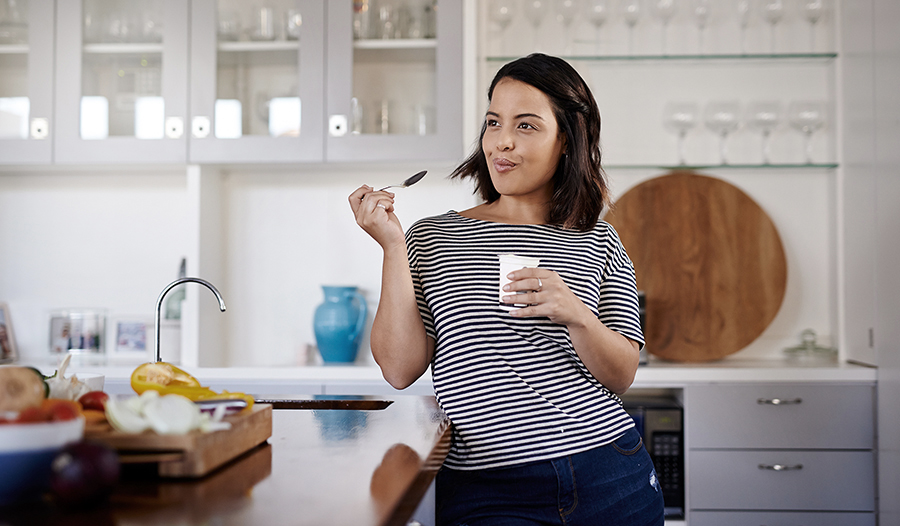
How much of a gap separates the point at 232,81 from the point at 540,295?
1772 millimetres

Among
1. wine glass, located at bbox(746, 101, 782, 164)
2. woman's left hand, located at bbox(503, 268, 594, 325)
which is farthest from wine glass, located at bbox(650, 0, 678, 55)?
woman's left hand, located at bbox(503, 268, 594, 325)

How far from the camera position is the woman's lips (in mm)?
1325

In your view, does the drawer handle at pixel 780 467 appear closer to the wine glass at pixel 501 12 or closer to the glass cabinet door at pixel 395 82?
the glass cabinet door at pixel 395 82

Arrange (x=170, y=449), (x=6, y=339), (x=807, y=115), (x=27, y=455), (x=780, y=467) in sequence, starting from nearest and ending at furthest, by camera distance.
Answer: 1. (x=27, y=455)
2. (x=170, y=449)
3. (x=780, y=467)
4. (x=807, y=115)
5. (x=6, y=339)

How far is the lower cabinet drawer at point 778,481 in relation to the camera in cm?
226

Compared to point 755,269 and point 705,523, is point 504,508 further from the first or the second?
point 755,269

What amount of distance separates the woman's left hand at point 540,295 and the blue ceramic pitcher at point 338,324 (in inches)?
59.2

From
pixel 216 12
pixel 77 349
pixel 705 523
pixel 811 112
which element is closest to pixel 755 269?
pixel 811 112

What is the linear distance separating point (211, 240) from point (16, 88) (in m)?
0.83

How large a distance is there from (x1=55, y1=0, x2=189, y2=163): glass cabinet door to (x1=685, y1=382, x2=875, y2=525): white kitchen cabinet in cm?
200

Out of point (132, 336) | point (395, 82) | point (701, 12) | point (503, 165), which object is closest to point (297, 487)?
point (503, 165)

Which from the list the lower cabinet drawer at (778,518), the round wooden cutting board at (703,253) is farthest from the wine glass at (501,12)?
the lower cabinet drawer at (778,518)

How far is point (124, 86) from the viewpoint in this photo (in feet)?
8.12

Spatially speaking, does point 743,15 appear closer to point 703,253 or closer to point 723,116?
point 723,116
